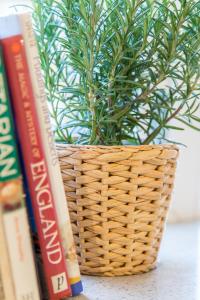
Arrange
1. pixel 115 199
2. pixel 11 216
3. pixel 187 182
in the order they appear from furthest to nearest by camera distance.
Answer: pixel 187 182, pixel 115 199, pixel 11 216

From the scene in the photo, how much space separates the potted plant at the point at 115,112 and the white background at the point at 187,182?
1.04 feet

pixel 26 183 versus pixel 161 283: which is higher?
pixel 26 183

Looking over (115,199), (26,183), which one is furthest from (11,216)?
(115,199)

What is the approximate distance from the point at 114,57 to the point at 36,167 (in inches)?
8.9

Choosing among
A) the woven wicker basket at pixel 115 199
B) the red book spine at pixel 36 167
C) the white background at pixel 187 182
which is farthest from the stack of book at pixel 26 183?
the white background at pixel 187 182

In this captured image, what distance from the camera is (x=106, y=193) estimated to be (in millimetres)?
725

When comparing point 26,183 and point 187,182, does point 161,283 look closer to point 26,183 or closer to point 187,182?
point 26,183

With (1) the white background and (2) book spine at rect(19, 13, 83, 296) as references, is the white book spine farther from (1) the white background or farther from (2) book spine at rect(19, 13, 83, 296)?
(1) the white background

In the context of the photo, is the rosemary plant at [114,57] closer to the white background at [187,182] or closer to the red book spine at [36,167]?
the red book spine at [36,167]

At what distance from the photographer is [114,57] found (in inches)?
28.9

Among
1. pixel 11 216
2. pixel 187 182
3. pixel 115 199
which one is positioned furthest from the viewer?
pixel 187 182

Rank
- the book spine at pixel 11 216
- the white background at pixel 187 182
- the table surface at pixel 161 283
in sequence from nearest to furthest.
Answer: the book spine at pixel 11 216
the table surface at pixel 161 283
the white background at pixel 187 182

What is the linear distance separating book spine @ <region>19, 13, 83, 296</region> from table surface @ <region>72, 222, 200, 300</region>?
6 cm

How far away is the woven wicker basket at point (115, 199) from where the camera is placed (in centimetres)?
72
